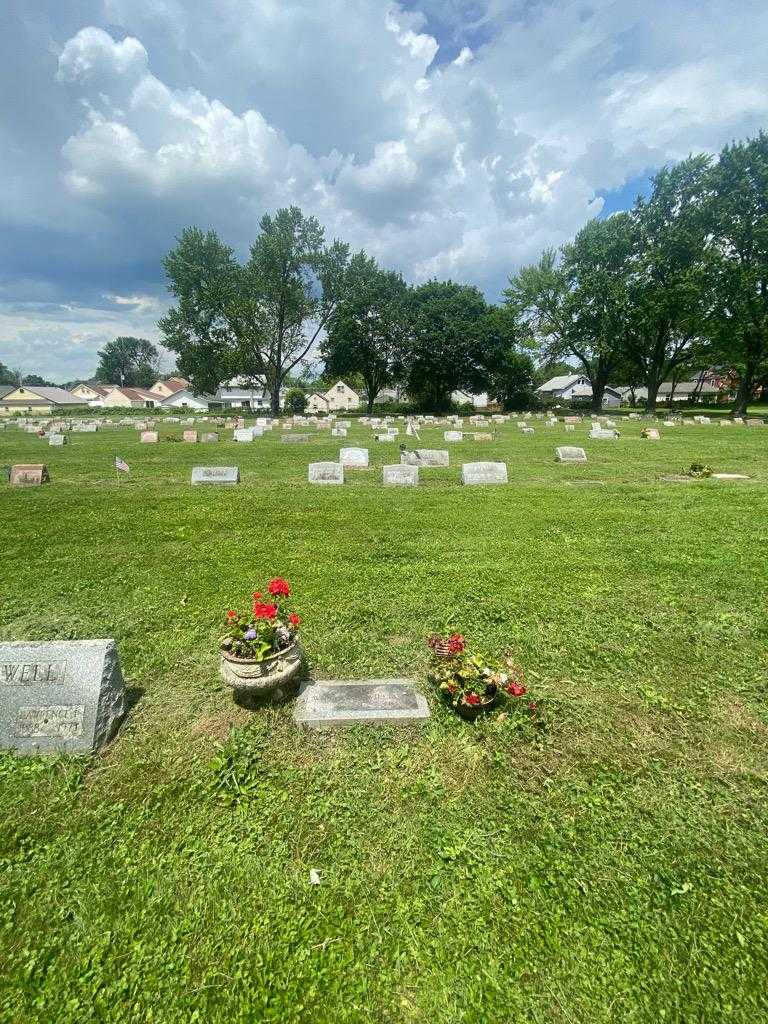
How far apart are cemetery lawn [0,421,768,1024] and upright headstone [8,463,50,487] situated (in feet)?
26.8

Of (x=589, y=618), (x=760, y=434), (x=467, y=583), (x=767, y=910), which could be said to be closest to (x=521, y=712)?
(x=767, y=910)

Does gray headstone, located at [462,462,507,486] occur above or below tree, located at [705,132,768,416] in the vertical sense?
below

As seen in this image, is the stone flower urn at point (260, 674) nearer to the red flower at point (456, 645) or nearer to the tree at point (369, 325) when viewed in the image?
the red flower at point (456, 645)

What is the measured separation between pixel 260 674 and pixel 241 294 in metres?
48.6

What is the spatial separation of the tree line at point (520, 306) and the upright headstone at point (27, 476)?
34.8 m

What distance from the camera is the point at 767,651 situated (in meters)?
4.54

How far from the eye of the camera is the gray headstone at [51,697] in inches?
132

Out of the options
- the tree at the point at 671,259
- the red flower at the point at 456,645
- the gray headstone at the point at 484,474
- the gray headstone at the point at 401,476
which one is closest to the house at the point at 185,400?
the tree at the point at 671,259

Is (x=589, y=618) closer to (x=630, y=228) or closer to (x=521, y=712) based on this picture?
(x=521, y=712)

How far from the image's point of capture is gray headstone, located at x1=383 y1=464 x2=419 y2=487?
1266 cm

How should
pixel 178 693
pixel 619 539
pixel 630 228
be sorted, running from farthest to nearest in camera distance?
pixel 630 228
pixel 619 539
pixel 178 693

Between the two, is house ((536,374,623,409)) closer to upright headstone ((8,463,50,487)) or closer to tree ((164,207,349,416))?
tree ((164,207,349,416))

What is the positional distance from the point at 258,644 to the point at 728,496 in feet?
39.4

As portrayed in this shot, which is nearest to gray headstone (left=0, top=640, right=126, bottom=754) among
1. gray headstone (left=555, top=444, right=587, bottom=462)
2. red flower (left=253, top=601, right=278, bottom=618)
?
red flower (left=253, top=601, right=278, bottom=618)
